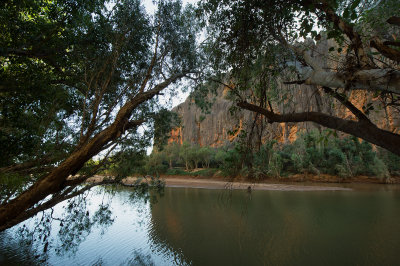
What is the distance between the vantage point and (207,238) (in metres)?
6.89

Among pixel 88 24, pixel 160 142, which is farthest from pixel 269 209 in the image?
pixel 88 24

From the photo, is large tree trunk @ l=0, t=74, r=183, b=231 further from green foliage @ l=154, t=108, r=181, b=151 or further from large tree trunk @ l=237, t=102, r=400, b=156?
green foliage @ l=154, t=108, r=181, b=151

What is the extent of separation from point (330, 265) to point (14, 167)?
6679 millimetres

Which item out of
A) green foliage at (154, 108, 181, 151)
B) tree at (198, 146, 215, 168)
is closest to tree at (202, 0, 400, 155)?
green foliage at (154, 108, 181, 151)

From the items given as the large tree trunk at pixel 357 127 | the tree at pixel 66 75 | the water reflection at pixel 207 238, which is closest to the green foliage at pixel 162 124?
the tree at pixel 66 75

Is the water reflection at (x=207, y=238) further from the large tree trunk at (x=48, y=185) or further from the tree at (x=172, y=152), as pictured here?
the tree at (x=172, y=152)

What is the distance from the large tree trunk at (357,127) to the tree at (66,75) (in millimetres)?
1927

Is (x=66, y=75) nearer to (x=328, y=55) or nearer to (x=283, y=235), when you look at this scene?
(x=328, y=55)

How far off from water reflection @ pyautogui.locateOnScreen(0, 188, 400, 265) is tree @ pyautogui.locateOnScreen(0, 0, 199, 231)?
178cm

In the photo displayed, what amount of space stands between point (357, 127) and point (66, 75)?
4.64 metres

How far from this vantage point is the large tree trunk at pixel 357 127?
6.22 ft

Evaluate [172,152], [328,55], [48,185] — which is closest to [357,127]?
[328,55]

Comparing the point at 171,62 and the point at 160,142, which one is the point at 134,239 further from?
the point at 171,62

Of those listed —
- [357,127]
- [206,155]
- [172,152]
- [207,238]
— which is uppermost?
[172,152]
